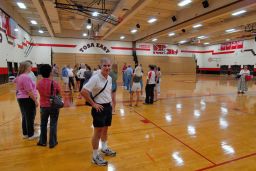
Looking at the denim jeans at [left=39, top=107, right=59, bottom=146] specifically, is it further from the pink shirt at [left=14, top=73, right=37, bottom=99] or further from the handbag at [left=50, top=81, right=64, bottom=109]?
the pink shirt at [left=14, top=73, right=37, bottom=99]

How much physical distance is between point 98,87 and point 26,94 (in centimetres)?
163

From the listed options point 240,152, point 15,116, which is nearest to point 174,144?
point 240,152

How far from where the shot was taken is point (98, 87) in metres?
2.40

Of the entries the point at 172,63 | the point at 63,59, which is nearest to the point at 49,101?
the point at 63,59

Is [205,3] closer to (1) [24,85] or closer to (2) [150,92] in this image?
(2) [150,92]

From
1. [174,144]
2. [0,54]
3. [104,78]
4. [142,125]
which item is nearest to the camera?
[104,78]

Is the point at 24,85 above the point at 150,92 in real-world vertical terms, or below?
above

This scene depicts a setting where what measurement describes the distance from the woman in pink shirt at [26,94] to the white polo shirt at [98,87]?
1356 mm

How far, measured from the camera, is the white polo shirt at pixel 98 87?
237cm

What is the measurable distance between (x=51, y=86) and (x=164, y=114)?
11.1 feet

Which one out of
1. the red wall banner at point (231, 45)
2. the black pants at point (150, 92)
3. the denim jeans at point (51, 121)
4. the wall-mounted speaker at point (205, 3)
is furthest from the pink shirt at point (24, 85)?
the red wall banner at point (231, 45)

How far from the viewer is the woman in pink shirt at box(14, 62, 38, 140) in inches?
123

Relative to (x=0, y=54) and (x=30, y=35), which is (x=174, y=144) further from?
(x=30, y=35)

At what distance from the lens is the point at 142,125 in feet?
14.4
